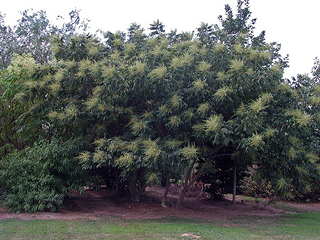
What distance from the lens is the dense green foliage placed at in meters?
7.78

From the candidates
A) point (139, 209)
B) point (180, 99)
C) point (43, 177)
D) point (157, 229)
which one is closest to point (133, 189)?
point (139, 209)

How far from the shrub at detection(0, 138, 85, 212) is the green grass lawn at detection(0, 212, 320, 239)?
47.6 inches

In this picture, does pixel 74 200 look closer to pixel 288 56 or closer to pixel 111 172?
pixel 111 172

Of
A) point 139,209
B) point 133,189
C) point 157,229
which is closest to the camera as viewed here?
point 157,229

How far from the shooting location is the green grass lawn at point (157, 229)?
22.4 feet

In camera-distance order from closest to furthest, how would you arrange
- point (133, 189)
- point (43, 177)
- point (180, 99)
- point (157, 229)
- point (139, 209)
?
1. point (157, 229)
2. point (180, 99)
3. point (43, 177)
4. point (139, 209)
5. point (133, 189)

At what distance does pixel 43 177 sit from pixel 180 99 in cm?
498

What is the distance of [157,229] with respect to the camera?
298 inches

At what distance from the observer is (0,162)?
1020cm

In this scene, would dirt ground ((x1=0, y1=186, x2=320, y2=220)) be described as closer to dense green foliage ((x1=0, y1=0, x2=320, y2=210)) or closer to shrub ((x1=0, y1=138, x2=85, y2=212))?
shrub ((x1=0, y1=138, x2=85, y2=212))

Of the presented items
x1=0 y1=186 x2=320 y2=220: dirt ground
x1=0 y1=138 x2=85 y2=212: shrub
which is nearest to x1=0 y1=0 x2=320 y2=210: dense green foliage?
x1=0 y1=138 x2=85 y2=212: shrub

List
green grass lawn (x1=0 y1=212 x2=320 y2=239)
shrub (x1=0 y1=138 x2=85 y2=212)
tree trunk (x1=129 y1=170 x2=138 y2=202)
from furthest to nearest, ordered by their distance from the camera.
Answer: tree trunk (x1=129 y1=170 x2=138 y2=202)
shrub (x1=0 y1=138 x2=85 y2=212)
green grass lawn (x1=0 y1=212 x2=320 y2=239)

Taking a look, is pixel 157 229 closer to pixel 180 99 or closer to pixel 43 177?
pixel 180 99

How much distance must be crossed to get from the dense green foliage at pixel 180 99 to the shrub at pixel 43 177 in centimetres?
85
